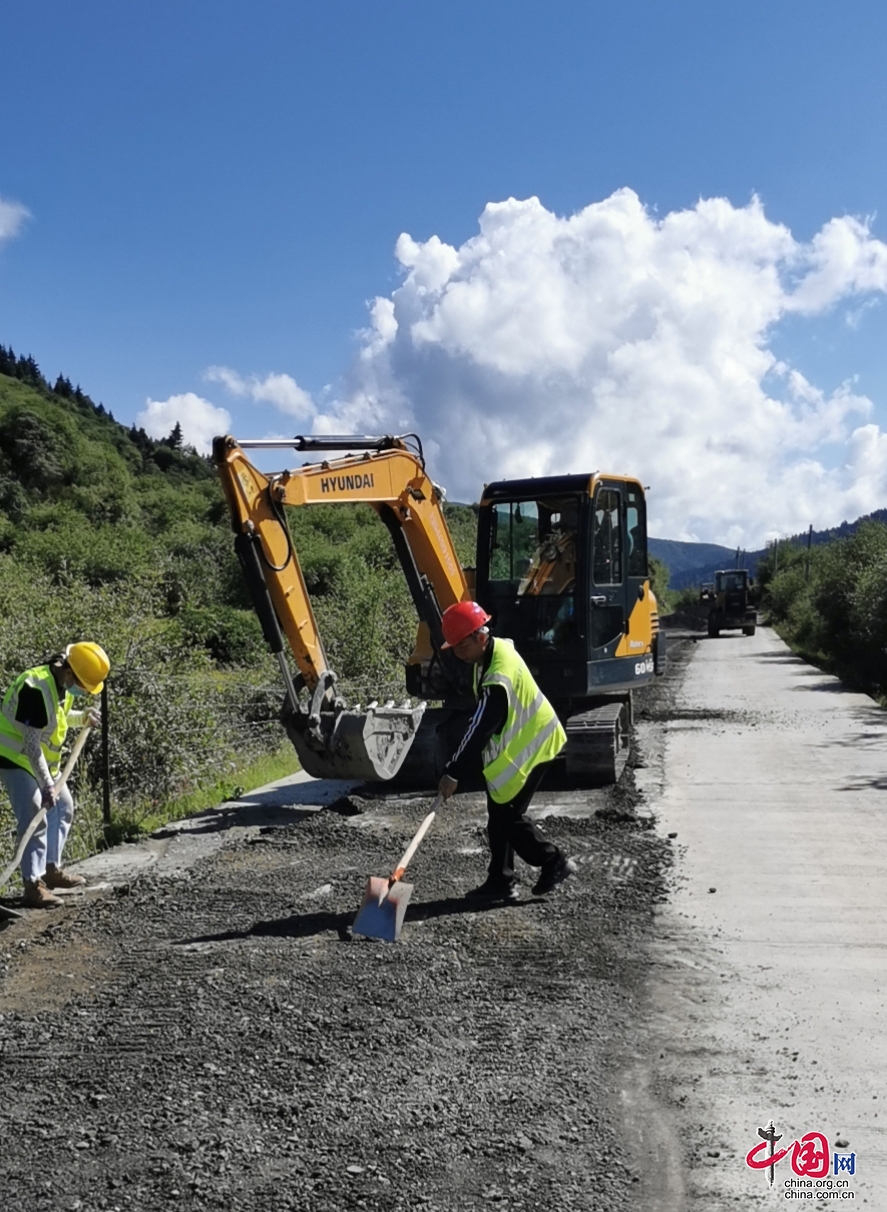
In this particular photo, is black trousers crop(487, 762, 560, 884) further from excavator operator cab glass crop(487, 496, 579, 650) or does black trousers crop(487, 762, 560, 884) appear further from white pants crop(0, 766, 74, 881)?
excavator operator cab glass crop(487, 496, 579, 650)

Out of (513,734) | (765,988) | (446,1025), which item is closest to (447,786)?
(513,734)

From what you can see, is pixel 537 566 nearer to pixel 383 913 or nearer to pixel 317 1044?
pixel 383 913

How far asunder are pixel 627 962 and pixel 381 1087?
204 centimetres

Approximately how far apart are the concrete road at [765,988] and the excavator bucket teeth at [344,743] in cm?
246

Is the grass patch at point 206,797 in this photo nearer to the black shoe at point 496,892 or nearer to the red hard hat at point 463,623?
the black shoe at point 496,892

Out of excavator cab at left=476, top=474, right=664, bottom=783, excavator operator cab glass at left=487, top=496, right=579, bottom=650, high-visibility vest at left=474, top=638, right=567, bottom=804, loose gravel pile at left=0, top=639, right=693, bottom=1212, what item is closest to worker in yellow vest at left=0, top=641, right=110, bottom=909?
loose gravel pile at left=0, top=639, right=693, bottom=1212

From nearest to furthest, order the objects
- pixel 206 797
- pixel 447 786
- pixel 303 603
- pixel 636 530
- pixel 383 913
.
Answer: pixel 383 913 → pixel 447 786 → pixel 303 603 → pixel 206 797 → pixel 636 530

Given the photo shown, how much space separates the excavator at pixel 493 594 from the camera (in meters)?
9.73

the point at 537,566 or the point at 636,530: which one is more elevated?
the point at 636,530

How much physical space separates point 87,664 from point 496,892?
9.83ft

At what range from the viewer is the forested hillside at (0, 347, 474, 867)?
39.9 feet

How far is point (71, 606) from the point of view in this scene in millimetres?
12773

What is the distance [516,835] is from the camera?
24.0 ft

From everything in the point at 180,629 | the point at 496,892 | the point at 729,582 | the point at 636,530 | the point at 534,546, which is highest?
the point at 729,582
